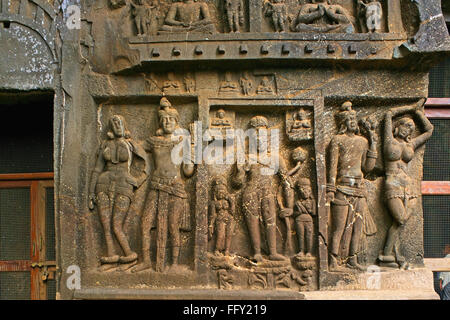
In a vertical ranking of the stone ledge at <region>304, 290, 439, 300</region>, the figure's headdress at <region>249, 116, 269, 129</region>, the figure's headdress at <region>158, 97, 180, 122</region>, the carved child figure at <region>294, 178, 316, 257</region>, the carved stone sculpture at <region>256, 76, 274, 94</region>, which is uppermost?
the carved stone sculpture at <region>256, 76, 274, 94</region>

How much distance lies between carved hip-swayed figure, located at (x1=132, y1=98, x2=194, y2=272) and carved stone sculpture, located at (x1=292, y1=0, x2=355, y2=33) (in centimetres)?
158

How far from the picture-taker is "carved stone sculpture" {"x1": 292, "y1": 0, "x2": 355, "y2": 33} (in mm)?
4676

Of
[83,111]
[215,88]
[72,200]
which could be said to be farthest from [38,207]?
[215,88]

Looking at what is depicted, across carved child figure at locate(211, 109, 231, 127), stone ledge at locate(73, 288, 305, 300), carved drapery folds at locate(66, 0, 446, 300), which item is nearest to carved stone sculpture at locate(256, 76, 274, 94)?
carved drapery folds at locate(66, 0, 446, 300)

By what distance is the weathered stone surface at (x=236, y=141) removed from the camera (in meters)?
4.56

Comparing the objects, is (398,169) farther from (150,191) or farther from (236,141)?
(150,191)

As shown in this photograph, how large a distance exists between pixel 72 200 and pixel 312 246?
7.97ft

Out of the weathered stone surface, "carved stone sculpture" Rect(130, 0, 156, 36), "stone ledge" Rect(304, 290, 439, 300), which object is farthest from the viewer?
"carved stone sculpture" Rect(130, 0, 156, 36)

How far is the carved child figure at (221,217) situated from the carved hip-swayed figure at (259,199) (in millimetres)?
150

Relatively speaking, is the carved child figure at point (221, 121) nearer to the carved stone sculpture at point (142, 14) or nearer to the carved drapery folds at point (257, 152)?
the carved drapery folds at point (257, 152)

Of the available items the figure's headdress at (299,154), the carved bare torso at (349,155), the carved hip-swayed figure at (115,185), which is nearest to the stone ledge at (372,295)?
the carved bare torso at (349,155)

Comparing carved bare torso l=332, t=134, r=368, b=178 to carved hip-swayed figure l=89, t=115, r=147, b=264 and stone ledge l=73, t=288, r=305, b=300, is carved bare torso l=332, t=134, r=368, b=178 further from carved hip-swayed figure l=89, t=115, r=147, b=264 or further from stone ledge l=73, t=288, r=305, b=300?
carved hip-swayed figure l=89, t=115, r=147, b=264

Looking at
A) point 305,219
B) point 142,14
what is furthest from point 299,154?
point 142,14

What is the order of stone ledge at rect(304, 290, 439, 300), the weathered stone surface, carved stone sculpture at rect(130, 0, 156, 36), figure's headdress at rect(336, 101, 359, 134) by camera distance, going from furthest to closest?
carved stone sculpture at rect(130, 0, 156, 36), figure's headdress at rect(336, 101, 359, 134), the weathered stone surface, stone ledge at rect(304, 290, 439, 300)
